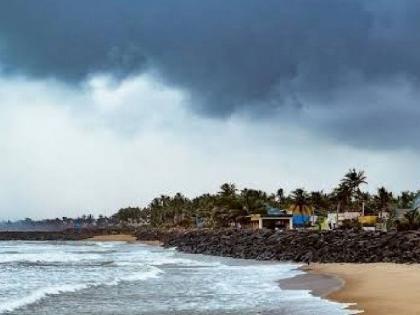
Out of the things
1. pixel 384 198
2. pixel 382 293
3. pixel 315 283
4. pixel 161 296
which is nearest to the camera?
pixel 382 293

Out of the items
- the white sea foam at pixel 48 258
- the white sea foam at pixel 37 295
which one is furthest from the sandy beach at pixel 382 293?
the white sea foam at pixel 48 258

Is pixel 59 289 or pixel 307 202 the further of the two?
pixel 307 202

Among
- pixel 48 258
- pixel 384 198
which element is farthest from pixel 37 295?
pixel 384 198

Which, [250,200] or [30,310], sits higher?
[250,200]

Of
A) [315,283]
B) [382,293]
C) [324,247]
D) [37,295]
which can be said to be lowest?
[37,295]

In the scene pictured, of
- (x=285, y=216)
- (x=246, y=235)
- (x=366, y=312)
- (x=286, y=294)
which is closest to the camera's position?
(x=366, y=312)

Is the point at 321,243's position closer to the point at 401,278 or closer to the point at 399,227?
the point at 399,227

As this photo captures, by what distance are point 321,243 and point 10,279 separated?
27.9 meters

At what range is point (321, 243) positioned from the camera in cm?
5378

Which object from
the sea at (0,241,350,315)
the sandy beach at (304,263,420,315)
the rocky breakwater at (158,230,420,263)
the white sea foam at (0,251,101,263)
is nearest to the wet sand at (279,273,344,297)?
the sandy beach at (304,263,420,315)

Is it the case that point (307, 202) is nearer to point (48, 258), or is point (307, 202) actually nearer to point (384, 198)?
point (384, 198)

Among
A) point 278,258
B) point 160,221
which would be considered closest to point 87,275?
point 278,258

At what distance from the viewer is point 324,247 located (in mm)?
51594

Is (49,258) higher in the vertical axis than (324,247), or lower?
lower
